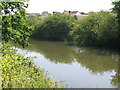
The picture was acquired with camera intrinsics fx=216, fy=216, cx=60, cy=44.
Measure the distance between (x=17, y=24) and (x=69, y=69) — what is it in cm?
449

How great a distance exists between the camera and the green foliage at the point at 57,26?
1415 inches

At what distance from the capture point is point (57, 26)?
3644 cm

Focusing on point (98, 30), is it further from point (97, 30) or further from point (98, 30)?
point (97, 30)

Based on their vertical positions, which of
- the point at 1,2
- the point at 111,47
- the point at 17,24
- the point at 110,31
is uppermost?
the point at 1,2

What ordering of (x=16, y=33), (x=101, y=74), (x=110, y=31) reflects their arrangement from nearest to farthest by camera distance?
1. (x=16, y=33)
2. (x=101, y=74)
3. (x=110, y=31)

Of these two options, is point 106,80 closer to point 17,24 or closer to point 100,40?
point 17,24

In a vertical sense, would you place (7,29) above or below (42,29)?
above

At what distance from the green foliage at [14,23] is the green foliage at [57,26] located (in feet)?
75.4

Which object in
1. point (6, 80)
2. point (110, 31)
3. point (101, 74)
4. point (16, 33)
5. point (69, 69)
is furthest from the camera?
point (110, 31)

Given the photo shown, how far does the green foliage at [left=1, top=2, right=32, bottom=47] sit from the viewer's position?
10.6m

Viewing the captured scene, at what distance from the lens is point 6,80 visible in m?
6.41

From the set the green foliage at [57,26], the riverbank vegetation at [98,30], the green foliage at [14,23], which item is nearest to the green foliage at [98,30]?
the riverbank vegetation at [98,30]

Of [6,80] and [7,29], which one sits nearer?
[6,80]

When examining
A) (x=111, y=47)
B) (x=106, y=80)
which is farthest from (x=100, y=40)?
(x=106, y=80)
